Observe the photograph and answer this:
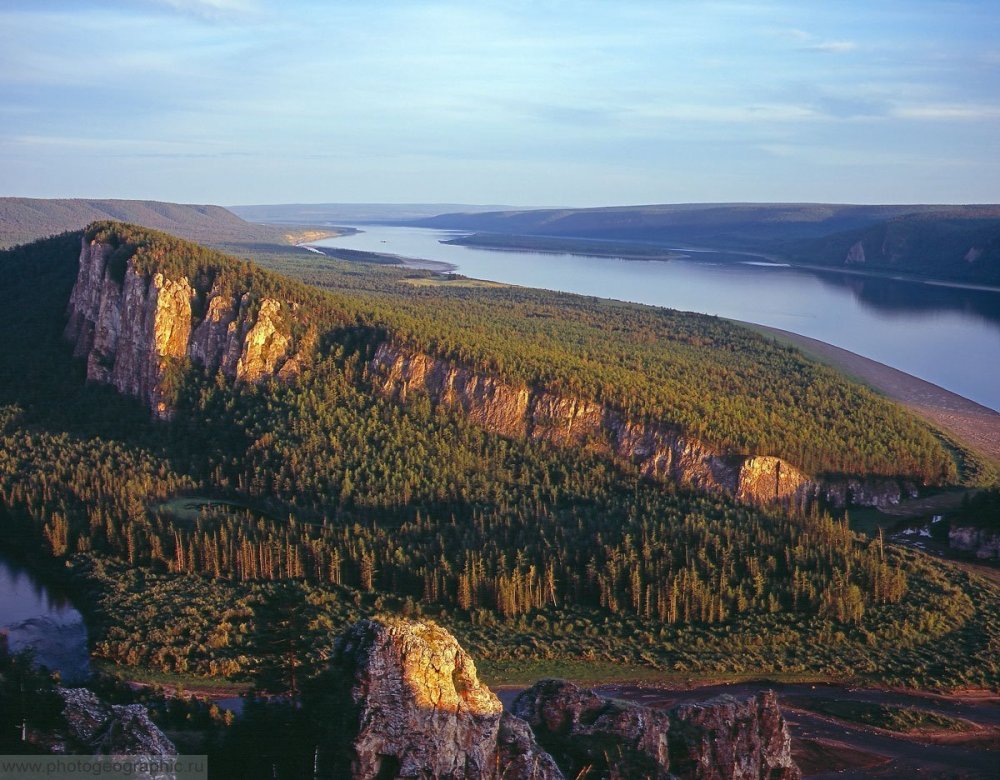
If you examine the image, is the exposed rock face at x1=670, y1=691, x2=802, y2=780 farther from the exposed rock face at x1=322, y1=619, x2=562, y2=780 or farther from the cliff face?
the cliff face

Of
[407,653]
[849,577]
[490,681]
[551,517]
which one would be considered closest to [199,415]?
[551,517]

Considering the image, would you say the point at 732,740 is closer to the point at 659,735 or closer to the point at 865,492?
the point at 659,735

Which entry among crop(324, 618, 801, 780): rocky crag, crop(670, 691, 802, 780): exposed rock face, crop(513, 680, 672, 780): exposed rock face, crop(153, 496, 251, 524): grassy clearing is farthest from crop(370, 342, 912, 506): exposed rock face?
crop(513, 680, 672, 780): exposed rock face

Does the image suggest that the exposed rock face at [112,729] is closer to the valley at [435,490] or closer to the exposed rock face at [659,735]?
the valley at [435,490]

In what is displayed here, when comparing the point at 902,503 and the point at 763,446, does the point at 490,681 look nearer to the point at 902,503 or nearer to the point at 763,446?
the point at 763,446

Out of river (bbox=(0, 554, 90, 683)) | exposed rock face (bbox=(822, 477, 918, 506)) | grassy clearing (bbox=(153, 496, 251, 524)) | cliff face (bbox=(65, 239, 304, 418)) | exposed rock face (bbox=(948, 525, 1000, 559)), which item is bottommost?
river (bbox=(0, 554, 90, 683))

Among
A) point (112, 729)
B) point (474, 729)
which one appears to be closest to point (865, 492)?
point (474, 729)
